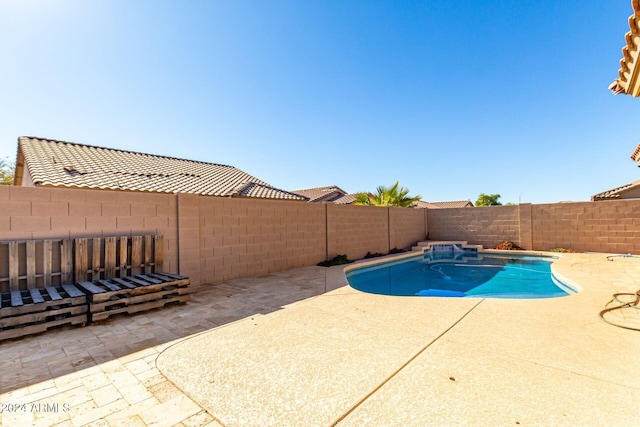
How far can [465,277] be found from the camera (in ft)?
32.2

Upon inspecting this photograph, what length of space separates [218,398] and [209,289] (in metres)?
4.30

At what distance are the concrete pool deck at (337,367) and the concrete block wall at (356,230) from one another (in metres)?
5.81

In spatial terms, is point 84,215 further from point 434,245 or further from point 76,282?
point 434,245

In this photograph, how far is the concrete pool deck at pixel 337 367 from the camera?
216 centimetres

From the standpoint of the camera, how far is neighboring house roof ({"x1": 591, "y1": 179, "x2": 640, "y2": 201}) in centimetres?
1628

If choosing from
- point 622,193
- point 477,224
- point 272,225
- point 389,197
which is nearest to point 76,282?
point 272,225

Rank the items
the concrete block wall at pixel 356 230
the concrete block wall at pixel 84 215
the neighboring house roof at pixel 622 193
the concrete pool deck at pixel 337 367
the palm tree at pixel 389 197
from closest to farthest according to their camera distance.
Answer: the concrete pool deck at pixel 337 367 < the concrete block wall at pixel 84 215 < the concrete block wall at pixel 356 230 < the palm tree at pixel 389 197 < the neighboring house roof at pixel 622 193

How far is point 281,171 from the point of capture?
2075 centimetres

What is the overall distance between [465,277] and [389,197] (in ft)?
20.8

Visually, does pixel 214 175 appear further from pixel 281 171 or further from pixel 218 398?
pixel 218 398

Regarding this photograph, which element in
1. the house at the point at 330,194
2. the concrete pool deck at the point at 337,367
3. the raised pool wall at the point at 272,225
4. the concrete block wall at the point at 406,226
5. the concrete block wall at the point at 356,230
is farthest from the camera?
the house at the point at 330,194

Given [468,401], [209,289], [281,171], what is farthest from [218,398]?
[281,171]

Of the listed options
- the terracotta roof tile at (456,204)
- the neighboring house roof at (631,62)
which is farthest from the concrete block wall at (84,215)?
the terracotta roof tile at (456,204)

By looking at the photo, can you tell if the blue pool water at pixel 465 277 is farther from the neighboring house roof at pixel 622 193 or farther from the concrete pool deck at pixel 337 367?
the neighboring house roof at pixel 622 193
